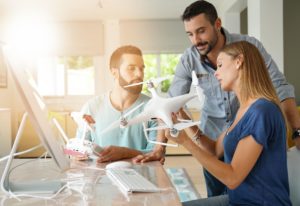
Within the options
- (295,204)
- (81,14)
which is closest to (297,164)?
(295,204)

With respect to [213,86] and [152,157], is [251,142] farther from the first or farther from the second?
[213,86]

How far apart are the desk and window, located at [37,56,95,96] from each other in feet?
18.8

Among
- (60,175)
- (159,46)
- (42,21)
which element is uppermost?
(42,21)

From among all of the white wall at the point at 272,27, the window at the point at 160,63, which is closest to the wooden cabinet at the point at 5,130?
the window at the point at 160,63

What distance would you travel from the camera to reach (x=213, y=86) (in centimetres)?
205

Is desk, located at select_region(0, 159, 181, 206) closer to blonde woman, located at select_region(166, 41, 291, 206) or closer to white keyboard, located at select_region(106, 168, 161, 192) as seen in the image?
white keyboard, located at select_region(106, 168, 161, 192)

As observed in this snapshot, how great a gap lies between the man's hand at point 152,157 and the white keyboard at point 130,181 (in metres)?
0.25

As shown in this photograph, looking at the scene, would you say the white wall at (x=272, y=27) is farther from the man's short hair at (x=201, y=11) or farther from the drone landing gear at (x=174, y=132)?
the drone landing gear at (x=174, y=132)

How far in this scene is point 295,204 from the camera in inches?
51.7

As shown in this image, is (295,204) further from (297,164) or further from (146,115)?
(146,115)

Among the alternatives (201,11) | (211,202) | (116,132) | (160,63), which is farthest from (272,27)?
(160,63)

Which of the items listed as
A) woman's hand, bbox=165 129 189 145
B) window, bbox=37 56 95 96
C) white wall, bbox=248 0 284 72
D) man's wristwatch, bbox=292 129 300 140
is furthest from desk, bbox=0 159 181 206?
window, bbox=37 56 95 96

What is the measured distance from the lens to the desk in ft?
3.18

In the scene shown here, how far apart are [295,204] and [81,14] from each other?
6005 mm
